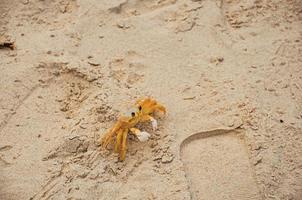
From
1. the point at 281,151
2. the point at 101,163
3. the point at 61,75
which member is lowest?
A: the point at 281,151

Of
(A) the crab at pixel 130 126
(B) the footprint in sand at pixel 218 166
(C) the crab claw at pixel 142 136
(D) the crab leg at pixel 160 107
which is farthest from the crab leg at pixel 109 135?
(B) the footprint in sand at pixel 218 166

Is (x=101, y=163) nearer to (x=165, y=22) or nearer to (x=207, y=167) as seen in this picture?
(x=207, y=167)

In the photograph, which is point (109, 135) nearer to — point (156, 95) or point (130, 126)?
point (130, 126)

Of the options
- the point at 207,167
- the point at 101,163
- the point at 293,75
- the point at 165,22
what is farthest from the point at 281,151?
the point at 165,22

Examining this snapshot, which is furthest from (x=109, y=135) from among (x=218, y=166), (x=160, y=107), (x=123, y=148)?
(x=218, y=166)

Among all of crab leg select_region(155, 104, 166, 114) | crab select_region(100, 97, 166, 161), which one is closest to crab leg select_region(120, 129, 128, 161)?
crab select_region(100, 97, 166, 161)

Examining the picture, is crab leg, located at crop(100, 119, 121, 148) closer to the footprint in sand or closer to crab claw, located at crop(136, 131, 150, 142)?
crab claw, located at crop(136, 131, 150, 142)
